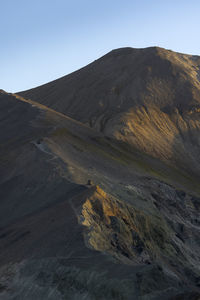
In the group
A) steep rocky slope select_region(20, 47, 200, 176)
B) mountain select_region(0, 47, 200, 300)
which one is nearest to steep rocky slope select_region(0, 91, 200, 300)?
mountain select_region(0, 47, 200, 300)

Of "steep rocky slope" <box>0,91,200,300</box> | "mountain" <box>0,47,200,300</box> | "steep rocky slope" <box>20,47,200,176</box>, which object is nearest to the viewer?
"steep rocky slope" <box>0,91,200,300</box>

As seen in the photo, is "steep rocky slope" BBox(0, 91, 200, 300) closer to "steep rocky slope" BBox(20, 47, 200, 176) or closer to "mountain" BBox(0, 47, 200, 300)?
"mountain" BBox(0, 47, 200, 300)

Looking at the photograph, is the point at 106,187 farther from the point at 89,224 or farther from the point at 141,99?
the point at 141,99

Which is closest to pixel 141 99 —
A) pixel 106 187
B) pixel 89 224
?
pixel 106 187

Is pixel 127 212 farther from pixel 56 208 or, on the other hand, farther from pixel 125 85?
pixel 125 85

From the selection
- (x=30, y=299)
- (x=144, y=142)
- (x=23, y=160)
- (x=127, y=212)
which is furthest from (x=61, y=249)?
(x=144, y=142)

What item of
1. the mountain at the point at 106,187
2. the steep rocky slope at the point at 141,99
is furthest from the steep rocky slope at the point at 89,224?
Result: the steep rocky slope at the point at 141,99
